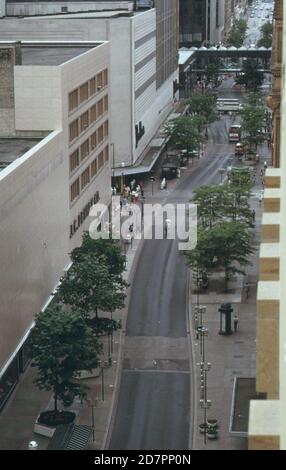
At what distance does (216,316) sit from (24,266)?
20.7m

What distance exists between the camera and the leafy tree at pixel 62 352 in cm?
7619

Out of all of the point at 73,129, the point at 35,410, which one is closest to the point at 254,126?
the point at 73,129

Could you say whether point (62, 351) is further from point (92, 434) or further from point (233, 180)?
point (233, 180)

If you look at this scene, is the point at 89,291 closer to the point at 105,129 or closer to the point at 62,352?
the point at 62,352

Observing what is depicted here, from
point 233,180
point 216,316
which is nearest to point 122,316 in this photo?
point 216,316

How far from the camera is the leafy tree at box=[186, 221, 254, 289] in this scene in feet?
358

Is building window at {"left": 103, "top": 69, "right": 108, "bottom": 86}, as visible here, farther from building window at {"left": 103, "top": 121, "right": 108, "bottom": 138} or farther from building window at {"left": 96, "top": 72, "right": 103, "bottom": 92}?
building window at {"left": 103, "top": 121, "right": 108, "bottom": 138}

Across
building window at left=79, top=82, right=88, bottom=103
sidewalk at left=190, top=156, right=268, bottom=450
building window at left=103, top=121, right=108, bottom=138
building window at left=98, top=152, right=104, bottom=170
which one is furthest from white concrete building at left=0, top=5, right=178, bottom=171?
sidewalk at left=190, top=156, right=268, bottom=450

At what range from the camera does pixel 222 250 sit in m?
110

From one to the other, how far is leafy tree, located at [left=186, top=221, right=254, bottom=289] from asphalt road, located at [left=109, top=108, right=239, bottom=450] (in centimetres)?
305

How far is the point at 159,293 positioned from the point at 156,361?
745 inches

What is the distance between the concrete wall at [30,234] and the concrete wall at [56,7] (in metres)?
86.7

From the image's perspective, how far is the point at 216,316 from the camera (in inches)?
3981

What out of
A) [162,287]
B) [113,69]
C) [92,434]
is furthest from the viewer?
[113,69]
